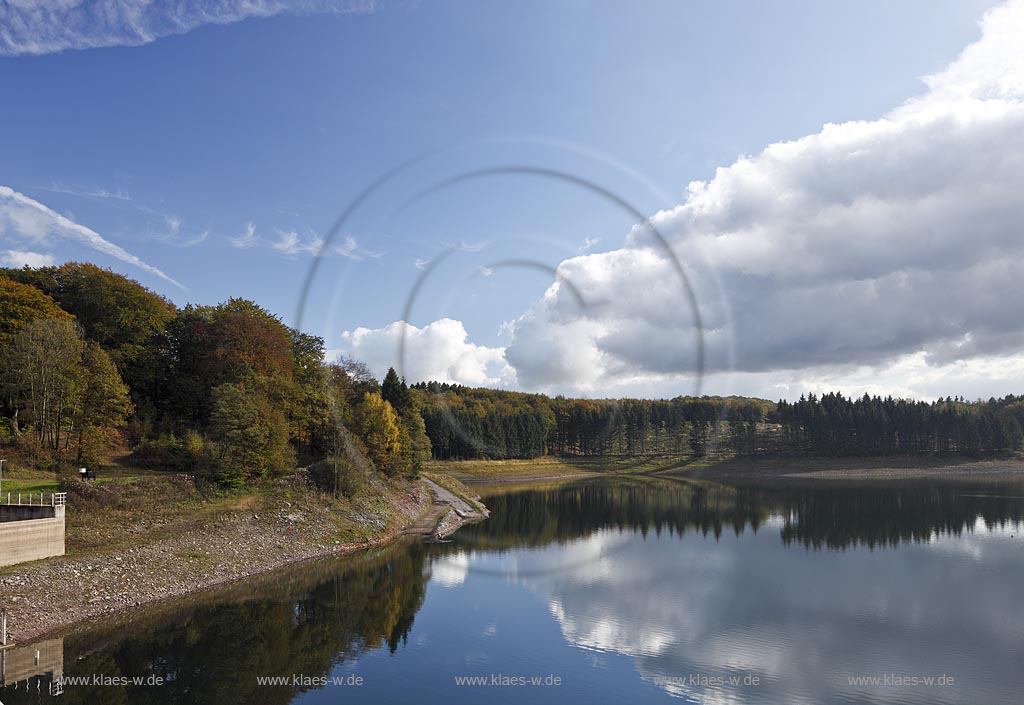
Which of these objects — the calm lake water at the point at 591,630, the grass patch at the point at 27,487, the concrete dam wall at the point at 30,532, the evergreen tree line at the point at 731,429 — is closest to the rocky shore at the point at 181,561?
the concrete dam wall at the point at 30,532

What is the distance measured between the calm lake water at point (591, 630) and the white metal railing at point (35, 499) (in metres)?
8.64

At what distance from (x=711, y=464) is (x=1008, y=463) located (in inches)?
2420

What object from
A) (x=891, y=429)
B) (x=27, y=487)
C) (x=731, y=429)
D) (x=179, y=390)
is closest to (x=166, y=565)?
(x=27, y=487)

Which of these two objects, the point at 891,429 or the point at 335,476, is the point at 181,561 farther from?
the point at 891,429

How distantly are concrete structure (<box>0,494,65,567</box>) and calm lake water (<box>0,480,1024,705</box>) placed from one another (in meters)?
5.97

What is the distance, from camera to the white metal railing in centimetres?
3322

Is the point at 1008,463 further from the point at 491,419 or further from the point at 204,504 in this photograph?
the point at 204,504

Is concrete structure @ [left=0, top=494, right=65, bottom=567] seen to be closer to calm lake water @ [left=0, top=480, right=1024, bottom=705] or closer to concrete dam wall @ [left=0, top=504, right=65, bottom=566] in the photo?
concrete dam wall @ [left=0, top=504, right=65, bottom=566]

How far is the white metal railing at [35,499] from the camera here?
33219 millimetres

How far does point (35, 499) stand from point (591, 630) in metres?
29.9

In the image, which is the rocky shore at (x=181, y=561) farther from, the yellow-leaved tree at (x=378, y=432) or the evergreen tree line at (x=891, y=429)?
the evergreen tree line at (x=891, y=429)

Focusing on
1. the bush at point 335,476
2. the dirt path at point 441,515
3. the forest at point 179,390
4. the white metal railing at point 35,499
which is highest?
the forest at point 179,390

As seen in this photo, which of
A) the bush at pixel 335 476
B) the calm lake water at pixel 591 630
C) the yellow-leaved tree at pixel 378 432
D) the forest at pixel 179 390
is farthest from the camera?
the yellow-leaved tree at pixel 378 432

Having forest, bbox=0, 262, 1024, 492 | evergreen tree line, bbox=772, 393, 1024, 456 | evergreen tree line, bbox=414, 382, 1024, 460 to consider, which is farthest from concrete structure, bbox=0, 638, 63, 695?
evergreen tree line, bbox=772, 393, 1024, 456
